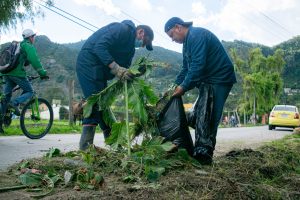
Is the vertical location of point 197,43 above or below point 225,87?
above

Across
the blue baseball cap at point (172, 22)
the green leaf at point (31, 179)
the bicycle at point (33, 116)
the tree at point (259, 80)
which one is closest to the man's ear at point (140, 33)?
the blue baseball cap at point (172, 22)

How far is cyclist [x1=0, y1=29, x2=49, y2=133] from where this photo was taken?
7.91m

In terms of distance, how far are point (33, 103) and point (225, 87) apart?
16.5 ft

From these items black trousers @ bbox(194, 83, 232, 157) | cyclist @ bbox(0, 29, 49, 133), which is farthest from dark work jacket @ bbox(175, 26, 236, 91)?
cyclist @ bbox(0, 29, 49, 133)

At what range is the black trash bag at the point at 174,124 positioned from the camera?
454 centimetres

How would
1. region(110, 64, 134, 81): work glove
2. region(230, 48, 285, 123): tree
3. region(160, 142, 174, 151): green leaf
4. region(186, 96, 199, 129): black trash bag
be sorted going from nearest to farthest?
1. region(160, 142, 174, 151): green leaf
2. region(110, 64, 134, 81): work glove
3. region(186, 96, 199, 129): black trash bag
4. region(230, 48, 285, 123): tree

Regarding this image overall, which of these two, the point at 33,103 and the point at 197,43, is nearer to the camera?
the point at 197,43

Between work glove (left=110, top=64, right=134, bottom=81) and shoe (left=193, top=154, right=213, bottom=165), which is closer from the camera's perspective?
work glove (left=110, top=64, right=134, bottom=81)

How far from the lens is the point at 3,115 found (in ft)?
26.7

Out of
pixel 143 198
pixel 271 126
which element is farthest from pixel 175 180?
pixel 271 126

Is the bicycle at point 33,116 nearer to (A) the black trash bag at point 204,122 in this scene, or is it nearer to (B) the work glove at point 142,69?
(B) the work glove at point 142,69

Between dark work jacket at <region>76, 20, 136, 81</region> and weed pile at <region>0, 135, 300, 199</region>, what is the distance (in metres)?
1.07

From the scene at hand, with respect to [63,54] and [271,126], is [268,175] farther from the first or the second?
[63,54]

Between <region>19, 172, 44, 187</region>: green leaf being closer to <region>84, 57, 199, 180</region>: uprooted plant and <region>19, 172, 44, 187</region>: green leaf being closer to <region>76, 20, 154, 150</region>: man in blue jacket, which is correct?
<region>84, 57, 199, 180</region>: uprooted plant
